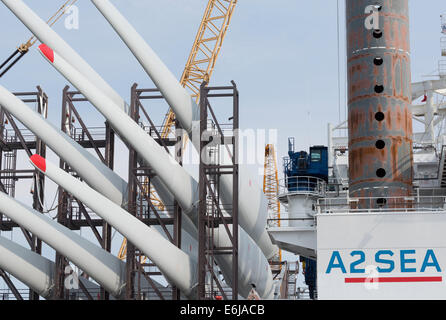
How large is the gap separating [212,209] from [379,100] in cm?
994

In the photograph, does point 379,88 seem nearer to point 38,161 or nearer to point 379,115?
point 379,115

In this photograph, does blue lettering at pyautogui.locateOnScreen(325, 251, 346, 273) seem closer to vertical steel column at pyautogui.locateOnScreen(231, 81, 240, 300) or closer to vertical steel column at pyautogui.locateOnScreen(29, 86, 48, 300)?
vertical steel column at pyautogui.locateOnScreen(231, 81, 240, 300)

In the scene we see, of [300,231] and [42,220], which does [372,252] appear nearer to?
[300,231]

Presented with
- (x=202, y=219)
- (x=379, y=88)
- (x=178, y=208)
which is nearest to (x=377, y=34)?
(x=379, y=88)

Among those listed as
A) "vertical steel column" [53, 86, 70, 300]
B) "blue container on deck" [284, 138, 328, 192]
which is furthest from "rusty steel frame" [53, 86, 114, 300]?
"blue container on deck" [284, 138, 328, 192]

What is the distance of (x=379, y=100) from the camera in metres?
40.2

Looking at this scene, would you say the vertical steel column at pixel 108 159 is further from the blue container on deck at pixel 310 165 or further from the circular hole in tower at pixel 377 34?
the circular hole in tower at pixel 377 34

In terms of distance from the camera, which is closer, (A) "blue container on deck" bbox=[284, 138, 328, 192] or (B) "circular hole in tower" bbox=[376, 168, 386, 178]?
(B) "circular hole in tower" bbox=[376, 168, 386, 178]

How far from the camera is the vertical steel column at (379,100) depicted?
3956cm

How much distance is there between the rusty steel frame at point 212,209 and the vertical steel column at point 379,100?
23.3 feet

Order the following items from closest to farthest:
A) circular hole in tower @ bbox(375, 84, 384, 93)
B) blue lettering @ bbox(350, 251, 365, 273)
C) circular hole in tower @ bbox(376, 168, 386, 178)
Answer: blue lettering @ bbox(350, 251, 365, 273) < circular hole in tower @ bbox(376, 168, 386, 178) < circular hole in tower @ bbox(375, 84, 384, 93)

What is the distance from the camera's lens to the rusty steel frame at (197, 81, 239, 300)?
145 ft

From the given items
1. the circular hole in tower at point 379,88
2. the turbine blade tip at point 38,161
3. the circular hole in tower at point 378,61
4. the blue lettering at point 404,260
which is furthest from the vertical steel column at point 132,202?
the blue lettering at point 404,260

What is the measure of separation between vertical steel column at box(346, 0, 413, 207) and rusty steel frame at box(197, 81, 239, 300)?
280 inches
